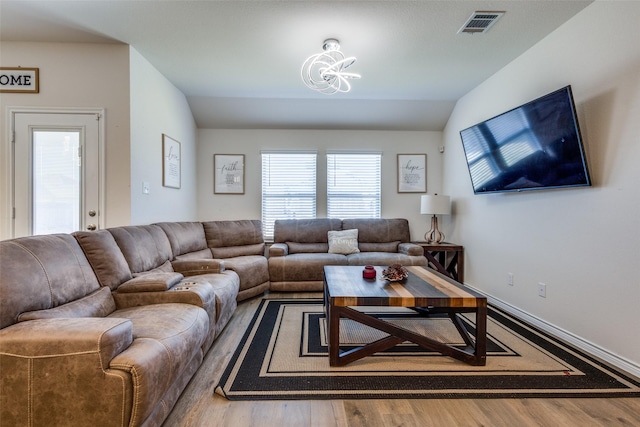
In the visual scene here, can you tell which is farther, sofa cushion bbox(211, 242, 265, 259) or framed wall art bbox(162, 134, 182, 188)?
sofa cushion bbox(211, 242, 265, 259)

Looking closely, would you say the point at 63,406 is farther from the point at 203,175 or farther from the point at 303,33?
the point at 203,175

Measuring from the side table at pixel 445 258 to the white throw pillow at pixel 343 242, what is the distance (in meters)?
0.98

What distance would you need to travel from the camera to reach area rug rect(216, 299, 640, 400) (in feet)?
5.62

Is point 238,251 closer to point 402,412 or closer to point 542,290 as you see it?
point 402,412

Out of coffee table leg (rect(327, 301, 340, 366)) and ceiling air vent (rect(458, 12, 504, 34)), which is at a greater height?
ceiling air vent (rect(458, 12, 504, 34))

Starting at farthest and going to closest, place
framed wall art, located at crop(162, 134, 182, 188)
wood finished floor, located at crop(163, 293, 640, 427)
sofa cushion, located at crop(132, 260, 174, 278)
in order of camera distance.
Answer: framed wall art, located at crop(162, 134, 182, 188) → sofa cushion, located at crop(132, 260, 174, 278) → wood finished floor, located at crop(163, 293, 640, 427)

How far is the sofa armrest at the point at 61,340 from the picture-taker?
117 cm

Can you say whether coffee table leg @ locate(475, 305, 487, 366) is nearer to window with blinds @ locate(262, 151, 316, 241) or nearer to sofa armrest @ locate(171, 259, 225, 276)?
sofa armrest @ locate(171, 259, 225, 276)

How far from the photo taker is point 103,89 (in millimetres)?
2809

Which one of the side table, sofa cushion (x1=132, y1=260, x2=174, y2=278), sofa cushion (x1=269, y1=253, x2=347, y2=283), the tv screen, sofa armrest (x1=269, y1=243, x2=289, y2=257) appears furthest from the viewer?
the side table

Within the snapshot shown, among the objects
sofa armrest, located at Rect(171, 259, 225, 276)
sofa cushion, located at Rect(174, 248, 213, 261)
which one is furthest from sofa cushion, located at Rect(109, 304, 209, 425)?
sofa cushion, located at Rect(174, 248, 213, 261)

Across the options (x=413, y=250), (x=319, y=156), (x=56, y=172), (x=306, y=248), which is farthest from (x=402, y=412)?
(x=319, y=156)

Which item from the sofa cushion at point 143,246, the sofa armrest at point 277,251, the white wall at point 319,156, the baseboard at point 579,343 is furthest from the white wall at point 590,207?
the sofa cushion at point 143,246

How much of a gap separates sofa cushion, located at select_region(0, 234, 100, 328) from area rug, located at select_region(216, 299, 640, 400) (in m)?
1.04
